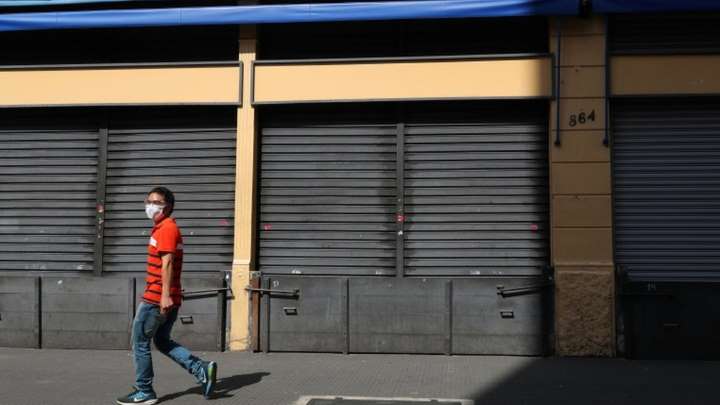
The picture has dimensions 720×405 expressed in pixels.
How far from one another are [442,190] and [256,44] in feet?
10.7

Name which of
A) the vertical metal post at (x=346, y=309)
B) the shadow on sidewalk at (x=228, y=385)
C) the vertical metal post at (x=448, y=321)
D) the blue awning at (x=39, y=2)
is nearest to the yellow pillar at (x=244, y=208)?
the vertical metal post at (x=346, y=309)

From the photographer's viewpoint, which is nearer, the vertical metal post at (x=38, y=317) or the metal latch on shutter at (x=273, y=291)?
the metal latch on shutter at (x=273, y=291)

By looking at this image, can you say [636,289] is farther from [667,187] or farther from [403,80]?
[403,80]

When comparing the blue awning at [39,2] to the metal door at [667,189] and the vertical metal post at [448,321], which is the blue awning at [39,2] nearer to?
the vertical metal post at [448,321]

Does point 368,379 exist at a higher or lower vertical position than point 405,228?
lower

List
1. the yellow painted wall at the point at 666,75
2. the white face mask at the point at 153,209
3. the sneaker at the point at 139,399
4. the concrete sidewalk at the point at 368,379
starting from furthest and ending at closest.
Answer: the yellow painted wall at the point at 666,75 < the concrete sidewalk at the point at 368,379 < the white face mask at the point at 153,209 < the sneaker at the point at 139,399

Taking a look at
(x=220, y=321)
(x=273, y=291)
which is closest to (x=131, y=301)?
(x=220, y=321)

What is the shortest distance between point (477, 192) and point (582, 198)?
4.45 ft

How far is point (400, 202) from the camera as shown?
9.12 meters

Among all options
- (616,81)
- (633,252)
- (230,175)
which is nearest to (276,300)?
(230,175)

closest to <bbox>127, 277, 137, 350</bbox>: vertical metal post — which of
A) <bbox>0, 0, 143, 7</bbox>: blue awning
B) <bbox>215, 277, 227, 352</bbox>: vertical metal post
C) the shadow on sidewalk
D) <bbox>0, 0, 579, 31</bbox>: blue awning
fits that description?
<bbox>215, 277, 227, 352</bbox>: vertical metal post

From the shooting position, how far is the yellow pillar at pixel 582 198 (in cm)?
848

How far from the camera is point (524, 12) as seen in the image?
8.62m

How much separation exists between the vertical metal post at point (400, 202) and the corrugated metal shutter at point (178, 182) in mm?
2305
